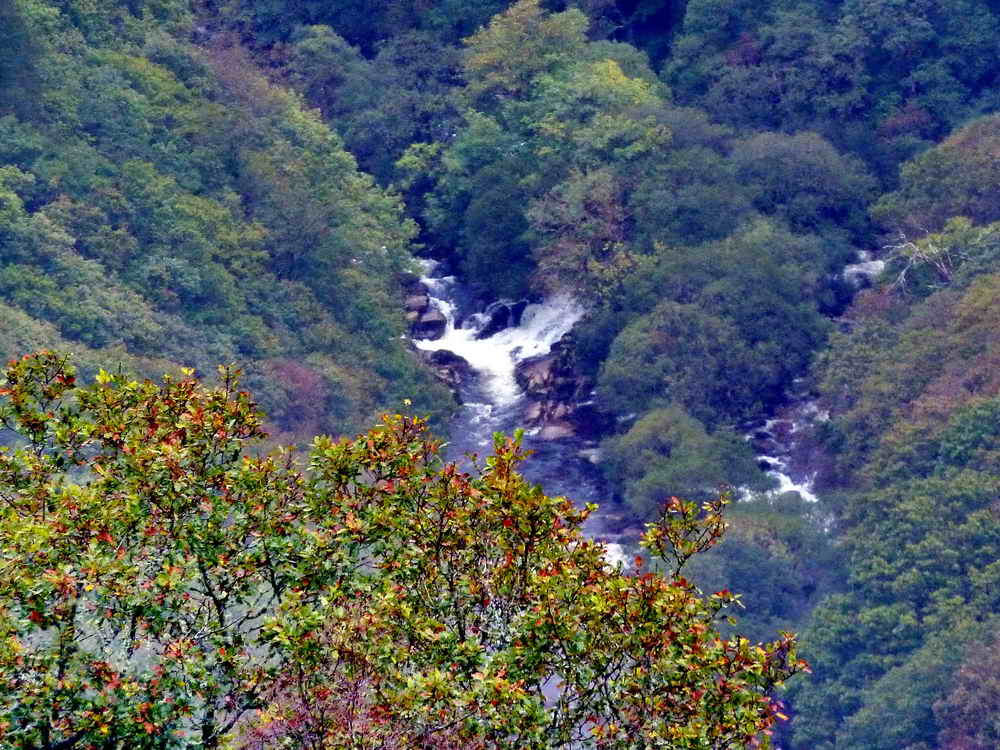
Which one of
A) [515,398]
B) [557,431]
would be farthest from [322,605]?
[515,398]

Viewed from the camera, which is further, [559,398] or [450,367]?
[450,367]

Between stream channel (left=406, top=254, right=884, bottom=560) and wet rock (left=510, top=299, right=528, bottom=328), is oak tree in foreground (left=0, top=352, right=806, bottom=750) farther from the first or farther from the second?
wet rock (left=510, top=299, right=528, bottom=328)

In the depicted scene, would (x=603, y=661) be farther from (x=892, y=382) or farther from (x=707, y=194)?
(x=707, y=194)

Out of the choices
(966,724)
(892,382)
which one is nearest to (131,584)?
(966,724)

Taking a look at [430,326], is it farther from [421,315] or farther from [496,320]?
[496,320]

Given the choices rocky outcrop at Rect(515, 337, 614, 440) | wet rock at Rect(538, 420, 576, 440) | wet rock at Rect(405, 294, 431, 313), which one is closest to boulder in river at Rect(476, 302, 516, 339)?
wet rock at Rect(405, 294, 431, 313)

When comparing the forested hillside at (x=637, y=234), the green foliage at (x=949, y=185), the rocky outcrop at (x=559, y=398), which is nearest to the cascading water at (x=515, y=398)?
the rocky outcrop at (x=559, y=398)

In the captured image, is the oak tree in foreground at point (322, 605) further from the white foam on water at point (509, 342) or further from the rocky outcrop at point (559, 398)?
the white foam on water at point (509, 342)

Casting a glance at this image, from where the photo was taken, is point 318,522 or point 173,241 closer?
point 318,522
